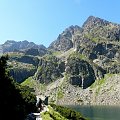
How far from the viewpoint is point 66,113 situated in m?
115

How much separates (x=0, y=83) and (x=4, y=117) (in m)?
4.77

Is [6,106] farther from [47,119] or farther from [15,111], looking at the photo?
[47,119]

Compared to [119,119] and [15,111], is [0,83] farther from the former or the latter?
[119,119]

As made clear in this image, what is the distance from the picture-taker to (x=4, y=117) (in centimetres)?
4250

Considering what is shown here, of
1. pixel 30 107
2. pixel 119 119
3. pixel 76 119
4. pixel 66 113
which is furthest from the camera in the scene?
pixel 119 119

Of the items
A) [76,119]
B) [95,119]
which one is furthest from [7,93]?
[95,119]

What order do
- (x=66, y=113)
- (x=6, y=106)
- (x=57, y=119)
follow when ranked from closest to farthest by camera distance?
1. (x=6, y=106)
2. (x=57, y=119)
3. (x=66, y=113)

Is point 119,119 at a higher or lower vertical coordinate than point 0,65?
lower

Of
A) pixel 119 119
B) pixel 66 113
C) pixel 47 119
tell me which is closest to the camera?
pixel 47 119

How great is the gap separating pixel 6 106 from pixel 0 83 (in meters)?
3.60

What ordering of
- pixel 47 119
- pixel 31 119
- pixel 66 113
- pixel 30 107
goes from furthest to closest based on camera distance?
1. pixel 66 113
2. pixel 30 107
3. pixel 31 119
4. pixel 47 119

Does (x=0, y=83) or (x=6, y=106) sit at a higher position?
(x=0, y=83)

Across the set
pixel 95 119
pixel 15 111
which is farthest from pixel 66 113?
pixel 95 119

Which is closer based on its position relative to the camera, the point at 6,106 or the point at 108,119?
the point at 6,106
